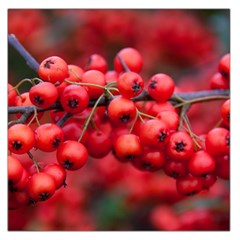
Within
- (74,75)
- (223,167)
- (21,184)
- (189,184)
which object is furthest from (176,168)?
(21,184)

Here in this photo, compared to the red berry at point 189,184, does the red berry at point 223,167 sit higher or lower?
higher

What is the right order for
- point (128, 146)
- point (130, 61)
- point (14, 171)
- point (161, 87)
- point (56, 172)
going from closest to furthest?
1. point (14, 171)
2. point (56, 172)
3. point (128, 146)
4. point (161, 87)
5. point (130, 61)

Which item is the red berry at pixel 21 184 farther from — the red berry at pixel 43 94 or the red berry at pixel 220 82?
the red berry at pixel 220 82

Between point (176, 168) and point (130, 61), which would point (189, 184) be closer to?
point (176, 168)

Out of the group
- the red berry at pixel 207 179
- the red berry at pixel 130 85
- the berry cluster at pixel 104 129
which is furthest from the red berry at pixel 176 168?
the red berry at pixel 130 85

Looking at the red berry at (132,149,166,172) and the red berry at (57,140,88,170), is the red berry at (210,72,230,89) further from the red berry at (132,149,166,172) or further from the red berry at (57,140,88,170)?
the red berry at (57,140,88,170)

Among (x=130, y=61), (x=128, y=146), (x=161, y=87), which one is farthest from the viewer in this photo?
(x=130, y=61)
